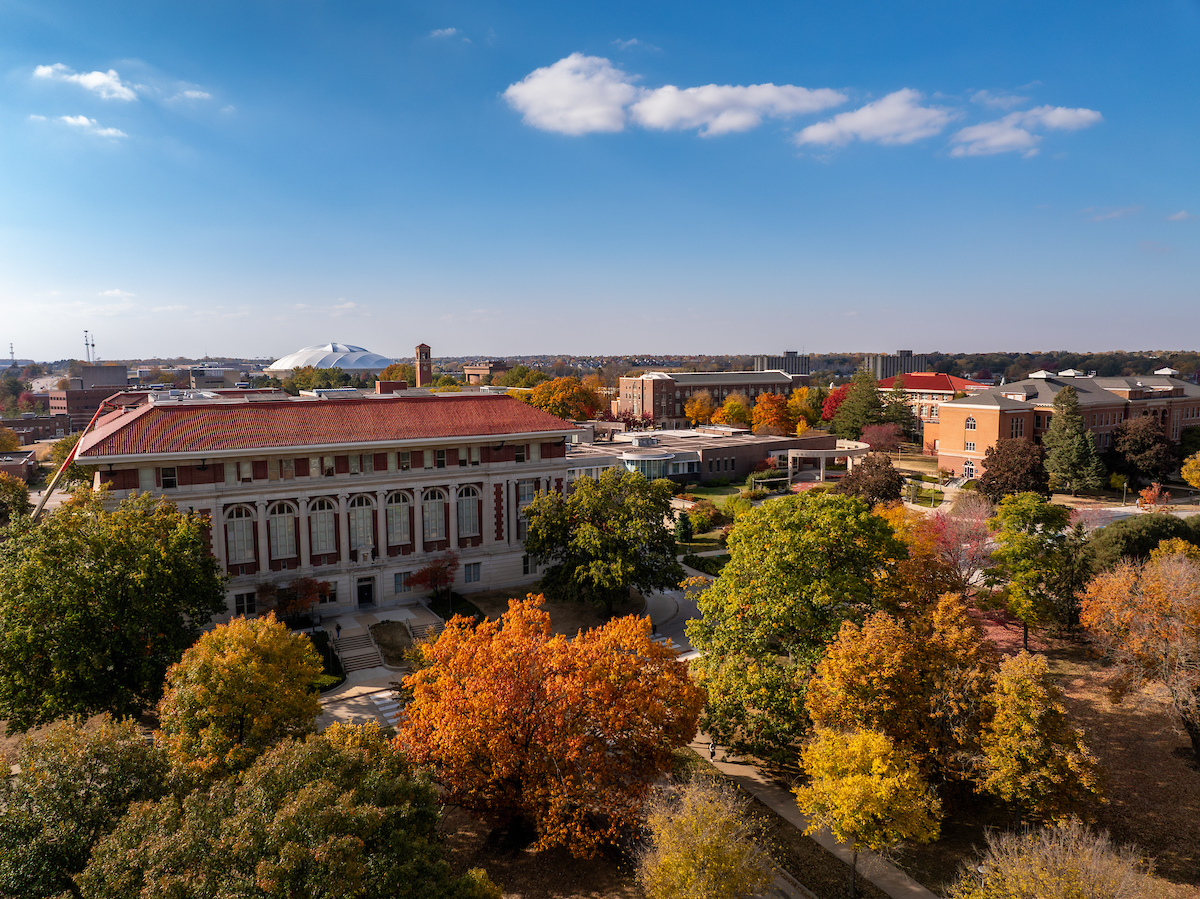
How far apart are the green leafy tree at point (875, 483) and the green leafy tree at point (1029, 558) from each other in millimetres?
12363

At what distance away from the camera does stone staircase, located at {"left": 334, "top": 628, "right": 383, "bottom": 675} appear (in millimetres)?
35916

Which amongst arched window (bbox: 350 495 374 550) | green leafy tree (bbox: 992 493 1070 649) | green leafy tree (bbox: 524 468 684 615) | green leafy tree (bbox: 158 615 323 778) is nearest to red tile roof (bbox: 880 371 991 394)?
green leafy tree (bbox: 992 493 1070 649)

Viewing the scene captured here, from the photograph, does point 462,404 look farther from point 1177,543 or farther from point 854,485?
point 1177,543

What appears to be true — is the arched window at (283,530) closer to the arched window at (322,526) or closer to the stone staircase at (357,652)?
the arched window at (322,526)

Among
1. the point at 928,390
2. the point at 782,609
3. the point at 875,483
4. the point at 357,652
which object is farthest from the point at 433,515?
the point at 928,390

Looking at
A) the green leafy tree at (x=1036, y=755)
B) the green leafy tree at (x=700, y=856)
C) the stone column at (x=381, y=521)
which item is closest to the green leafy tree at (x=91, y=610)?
the stone column at (x=381, y=521)

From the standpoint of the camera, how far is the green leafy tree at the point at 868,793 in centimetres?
1956

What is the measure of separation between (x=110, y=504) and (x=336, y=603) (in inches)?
483

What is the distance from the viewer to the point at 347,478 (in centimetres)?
4138

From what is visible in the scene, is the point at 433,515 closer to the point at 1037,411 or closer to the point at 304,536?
the point at 304,536

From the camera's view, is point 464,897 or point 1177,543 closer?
point 464,897

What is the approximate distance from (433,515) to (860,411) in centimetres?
7391

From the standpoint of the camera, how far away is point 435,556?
43.9m

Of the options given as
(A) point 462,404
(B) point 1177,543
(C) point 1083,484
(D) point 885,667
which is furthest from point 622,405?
(D) point 885,667
